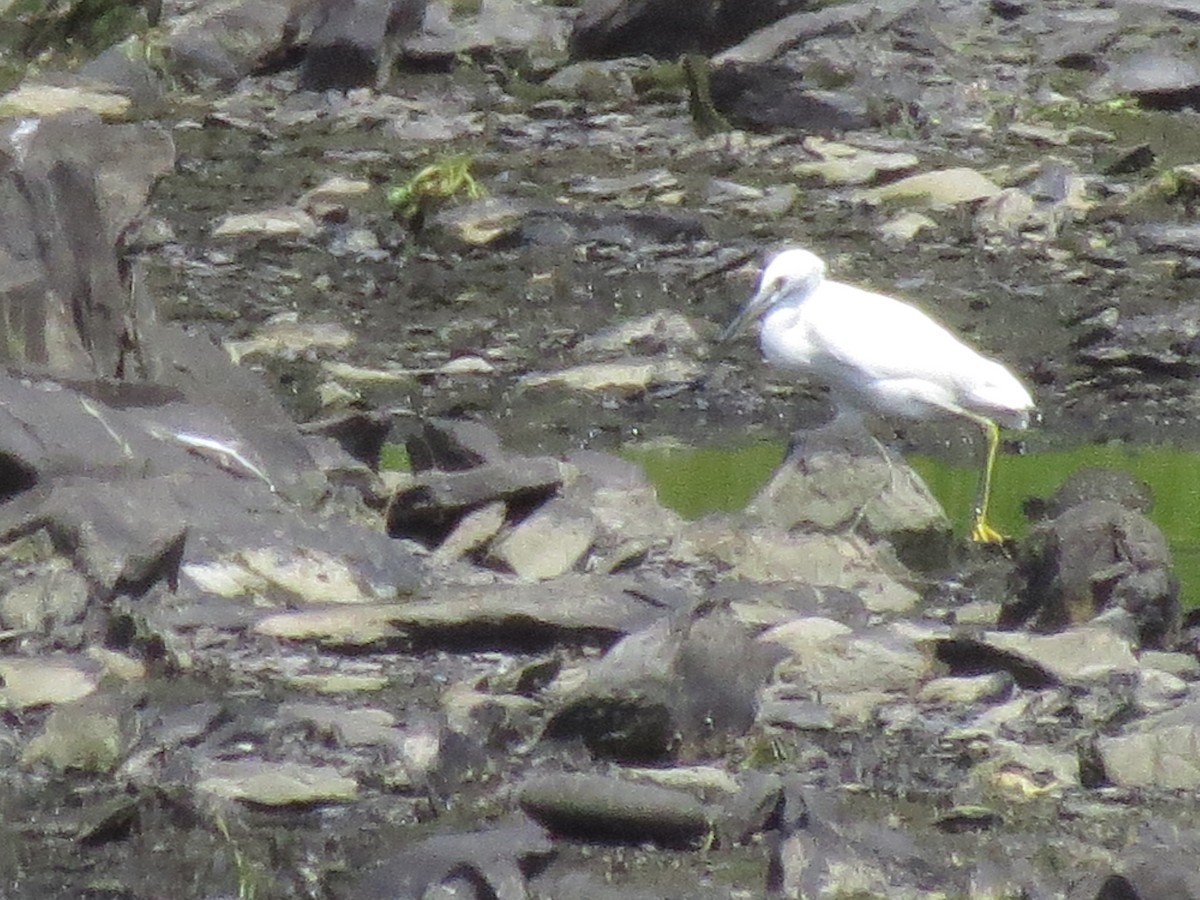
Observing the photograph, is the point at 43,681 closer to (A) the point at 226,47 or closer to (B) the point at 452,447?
(B) the point at 452,447

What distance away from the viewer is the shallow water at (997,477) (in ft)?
28.7

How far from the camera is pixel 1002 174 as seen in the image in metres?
13.1

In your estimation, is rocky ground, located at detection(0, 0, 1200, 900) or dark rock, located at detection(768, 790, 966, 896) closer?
dark rock, located at detection(768, 790, 966, 896)

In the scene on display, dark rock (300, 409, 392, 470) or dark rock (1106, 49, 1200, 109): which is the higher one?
dark rock (300, 409, 392, 470)

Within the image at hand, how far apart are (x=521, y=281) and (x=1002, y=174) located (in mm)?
2630

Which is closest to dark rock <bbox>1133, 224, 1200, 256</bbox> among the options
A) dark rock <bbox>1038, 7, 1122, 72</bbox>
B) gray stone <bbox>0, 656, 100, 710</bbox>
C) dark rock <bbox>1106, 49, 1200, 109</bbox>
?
dark rock <bbox>1106, 49, 1200, 109</bbox>

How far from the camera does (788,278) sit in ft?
32.9

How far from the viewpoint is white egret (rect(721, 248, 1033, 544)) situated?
30.1 ft

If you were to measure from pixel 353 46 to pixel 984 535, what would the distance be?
7201 mm

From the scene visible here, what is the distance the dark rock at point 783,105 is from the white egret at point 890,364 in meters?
3.85

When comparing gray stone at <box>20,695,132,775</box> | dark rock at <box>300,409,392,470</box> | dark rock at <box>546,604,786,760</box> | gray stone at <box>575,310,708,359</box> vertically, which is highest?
gray stone at <box>20,695,132,775</box>

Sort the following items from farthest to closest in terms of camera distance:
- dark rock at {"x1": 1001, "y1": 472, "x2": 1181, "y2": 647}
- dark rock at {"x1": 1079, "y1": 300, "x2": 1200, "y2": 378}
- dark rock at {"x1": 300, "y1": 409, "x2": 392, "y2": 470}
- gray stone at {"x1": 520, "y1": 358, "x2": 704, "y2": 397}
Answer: dark rock at {"x1": 1079, "y1": 300, "x2": 1200, "y2": 378}
gray stone at {"x1": 520, "y1": 358, "x2": 704, "y2": 397}
dark rock at {"x1": 300, "y1": 409, "x2": 392, "y2": 470}
dark rock at {"x1": 1001, "y1": 472, "x2": 1181, "y2": 647}

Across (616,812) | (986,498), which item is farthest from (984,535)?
(616,812)

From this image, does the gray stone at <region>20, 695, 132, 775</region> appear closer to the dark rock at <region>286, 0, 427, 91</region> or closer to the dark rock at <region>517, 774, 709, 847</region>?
the dark rock at <region>517, 774, 709, 847</region>
